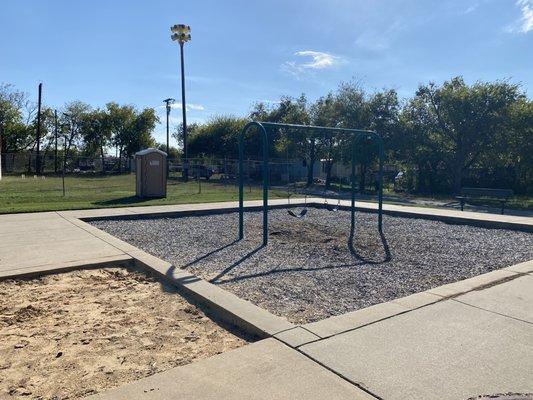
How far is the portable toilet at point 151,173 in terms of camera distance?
15148 mm

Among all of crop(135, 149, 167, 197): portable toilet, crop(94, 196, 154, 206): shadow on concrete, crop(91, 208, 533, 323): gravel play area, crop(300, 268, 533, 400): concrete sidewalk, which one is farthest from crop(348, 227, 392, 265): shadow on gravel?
crop(135, 149, 167, 197): portable toilet

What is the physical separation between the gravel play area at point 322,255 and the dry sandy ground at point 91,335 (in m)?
0.79

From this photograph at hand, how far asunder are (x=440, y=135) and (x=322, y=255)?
73.4 ft

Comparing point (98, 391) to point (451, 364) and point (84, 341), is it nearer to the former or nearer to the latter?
point (84, 341)

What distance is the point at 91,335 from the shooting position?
3.53 m

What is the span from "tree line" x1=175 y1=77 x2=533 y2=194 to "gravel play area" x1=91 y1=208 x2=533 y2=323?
36.8 ft

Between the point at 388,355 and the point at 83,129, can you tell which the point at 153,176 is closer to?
the point at 388,355

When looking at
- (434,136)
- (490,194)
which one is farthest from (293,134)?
(490,194)

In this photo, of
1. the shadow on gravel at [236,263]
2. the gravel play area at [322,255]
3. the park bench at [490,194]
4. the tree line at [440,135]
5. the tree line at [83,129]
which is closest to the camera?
the gravel play area at [322,255]

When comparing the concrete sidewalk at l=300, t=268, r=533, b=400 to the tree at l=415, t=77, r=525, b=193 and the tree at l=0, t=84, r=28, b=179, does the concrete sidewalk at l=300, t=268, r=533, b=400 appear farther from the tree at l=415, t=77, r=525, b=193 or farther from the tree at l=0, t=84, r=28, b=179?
the tree at l=0, t=84, r=28, b=179

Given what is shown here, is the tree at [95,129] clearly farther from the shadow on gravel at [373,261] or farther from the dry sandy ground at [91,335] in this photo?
the dry sandy ground at [91,335]

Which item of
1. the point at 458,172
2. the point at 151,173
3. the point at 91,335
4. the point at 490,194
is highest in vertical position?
the point at 458,172

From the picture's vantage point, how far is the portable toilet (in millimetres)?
15148

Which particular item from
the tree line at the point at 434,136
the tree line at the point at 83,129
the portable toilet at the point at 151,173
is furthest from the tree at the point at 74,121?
the portable toilet at the point at 151,173
